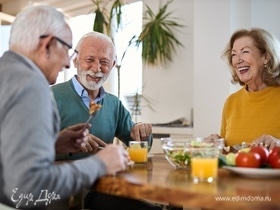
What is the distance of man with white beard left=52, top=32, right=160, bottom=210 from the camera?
1.99m

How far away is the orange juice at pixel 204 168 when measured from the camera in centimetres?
111

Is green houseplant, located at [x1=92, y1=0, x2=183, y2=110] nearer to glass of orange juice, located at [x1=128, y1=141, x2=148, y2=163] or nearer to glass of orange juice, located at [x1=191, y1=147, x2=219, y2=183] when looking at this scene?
glass of orange juice, located at [x1=128, y1=141, x2=148, y2=163]

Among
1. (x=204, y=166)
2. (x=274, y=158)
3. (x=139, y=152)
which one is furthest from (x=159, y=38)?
(x=204, y=166)

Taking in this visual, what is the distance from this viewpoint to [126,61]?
14.9ft

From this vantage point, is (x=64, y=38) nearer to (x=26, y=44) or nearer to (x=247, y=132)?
(x=26, y=44)

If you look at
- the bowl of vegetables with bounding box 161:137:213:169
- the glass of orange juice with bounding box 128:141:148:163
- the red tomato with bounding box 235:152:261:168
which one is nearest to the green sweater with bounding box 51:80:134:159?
the glass of orange juice with bounding box 128:141:148:163

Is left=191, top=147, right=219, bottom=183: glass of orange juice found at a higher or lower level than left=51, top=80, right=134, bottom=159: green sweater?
lower

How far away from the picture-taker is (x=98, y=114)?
2.09 metres

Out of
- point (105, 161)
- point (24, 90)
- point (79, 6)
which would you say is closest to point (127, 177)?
point (105, 161)

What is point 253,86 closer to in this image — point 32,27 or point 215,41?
point 215,41

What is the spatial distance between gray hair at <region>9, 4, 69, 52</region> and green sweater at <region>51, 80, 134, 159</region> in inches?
34.5

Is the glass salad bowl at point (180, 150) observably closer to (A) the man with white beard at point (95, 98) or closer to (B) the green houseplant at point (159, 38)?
(A) the man with white beard at point (95, 98)

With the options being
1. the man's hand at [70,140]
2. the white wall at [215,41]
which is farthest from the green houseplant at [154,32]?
the man's hand at [70,140]

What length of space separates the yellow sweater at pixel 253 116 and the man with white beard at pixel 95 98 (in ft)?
1.75
